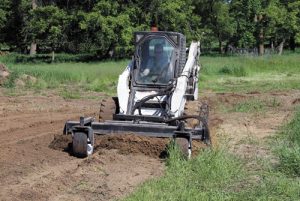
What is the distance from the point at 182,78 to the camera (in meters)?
10.7

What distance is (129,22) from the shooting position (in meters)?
39.2

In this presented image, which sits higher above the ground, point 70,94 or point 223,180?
point 223,180

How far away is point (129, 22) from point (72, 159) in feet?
99.3

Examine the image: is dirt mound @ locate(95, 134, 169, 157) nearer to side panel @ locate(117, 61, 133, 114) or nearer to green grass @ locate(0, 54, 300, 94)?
side panel @ locate(117, 61, 133, 114)

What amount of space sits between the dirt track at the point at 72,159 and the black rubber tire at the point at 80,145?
158 mm

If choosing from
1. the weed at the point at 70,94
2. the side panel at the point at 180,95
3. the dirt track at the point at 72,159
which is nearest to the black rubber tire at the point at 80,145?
the dirt track at the point at 72,159

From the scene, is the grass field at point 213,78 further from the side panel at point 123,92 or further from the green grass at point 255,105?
the side panel at point 123,92

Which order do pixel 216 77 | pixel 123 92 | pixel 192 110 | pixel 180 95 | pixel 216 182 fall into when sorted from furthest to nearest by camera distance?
pixel 216 77
pixel 192 110
pixel 123 92
pixel 180 95
pixel 216 182

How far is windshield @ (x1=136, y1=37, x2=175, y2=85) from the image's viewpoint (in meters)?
11.1

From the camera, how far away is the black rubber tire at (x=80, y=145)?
9.67m

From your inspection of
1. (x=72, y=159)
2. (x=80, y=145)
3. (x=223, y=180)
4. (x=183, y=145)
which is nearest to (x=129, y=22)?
(x=80, y=145)

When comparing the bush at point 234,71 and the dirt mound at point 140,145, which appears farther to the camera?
the bush at point 234,71

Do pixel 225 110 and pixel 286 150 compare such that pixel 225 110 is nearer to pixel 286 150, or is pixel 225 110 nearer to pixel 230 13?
pixel 286 150

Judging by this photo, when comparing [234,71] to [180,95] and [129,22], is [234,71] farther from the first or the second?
[180,95]
